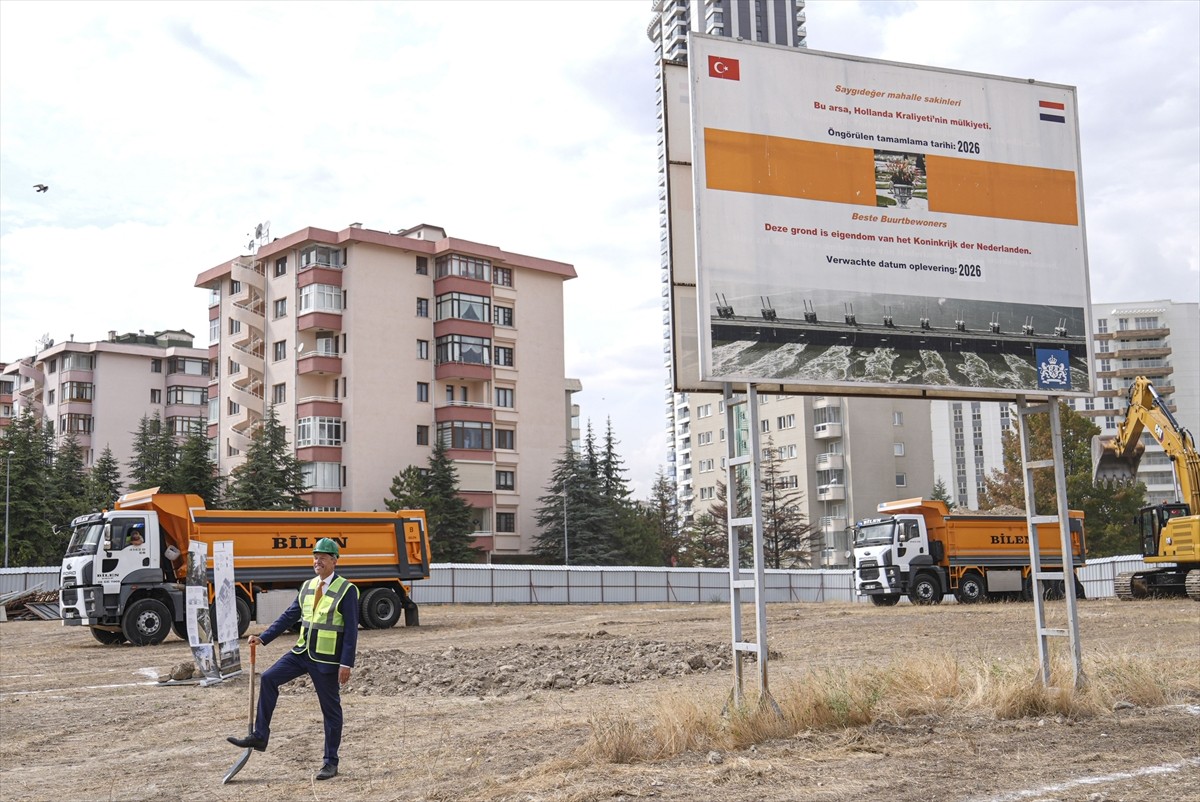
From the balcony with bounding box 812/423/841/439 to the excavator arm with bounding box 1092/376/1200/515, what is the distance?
6399 cm

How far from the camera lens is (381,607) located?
28.2 meters

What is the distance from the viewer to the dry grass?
896 cm

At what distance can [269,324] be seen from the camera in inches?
2758

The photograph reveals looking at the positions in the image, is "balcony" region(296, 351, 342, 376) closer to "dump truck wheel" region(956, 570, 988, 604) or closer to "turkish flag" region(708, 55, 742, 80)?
"dump truck wheel" region(956, 570, 988, 604)

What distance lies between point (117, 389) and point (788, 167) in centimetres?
9693

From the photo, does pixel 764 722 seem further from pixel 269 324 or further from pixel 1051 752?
pixel 269 324

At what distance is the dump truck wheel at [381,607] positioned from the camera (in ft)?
91.4

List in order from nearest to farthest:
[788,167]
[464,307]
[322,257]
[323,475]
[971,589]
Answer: [788,167]
[971,589]
[323,475]
[322,257]
[464,307]

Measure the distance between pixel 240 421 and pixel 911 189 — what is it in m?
65.0

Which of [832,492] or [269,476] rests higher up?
[269,476]

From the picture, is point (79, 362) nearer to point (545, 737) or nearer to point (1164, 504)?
point (1164, 504)

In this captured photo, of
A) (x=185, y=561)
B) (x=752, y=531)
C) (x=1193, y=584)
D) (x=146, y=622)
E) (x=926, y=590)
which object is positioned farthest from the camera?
(x=926, y=590)

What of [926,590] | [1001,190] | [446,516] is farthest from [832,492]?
[1001,190]

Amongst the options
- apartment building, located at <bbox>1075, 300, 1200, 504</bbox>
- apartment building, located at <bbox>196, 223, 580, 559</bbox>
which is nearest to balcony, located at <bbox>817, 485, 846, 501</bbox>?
apartment building, located at <bbox>196, 223, 580, 559</bbox>
